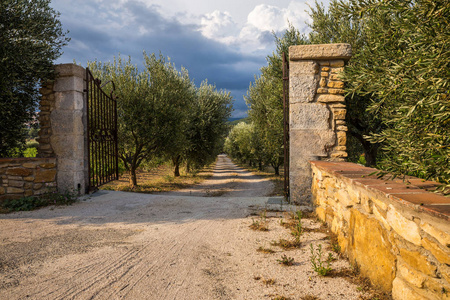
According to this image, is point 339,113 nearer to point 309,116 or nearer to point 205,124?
point 309,116

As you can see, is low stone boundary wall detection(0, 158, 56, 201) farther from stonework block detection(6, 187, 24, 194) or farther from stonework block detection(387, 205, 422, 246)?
stonework block detection(387, 205, 422, 246)

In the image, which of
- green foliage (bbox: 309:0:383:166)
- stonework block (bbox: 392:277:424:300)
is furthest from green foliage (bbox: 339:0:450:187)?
green foliage (bbox: 309:0:383:166)

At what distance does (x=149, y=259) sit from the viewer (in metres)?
2.78

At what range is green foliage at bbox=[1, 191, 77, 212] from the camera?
4.93 m

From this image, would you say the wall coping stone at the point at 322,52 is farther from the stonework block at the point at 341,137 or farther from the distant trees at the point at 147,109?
the distant trees at the point at 147,109

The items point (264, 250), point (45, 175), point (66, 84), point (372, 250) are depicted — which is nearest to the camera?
point (372, 250)

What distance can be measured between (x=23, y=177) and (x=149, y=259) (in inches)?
169

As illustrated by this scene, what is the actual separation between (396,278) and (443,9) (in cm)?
180

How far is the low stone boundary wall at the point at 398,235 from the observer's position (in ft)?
4.75

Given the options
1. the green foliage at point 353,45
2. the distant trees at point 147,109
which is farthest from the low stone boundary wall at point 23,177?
the green foliage at point 353,45

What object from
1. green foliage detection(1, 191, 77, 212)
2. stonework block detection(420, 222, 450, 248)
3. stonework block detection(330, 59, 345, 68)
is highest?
stonework block detection(330, 59, 345, 68)

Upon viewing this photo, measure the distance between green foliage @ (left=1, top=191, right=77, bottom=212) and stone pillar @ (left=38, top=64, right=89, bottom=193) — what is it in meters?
0.23

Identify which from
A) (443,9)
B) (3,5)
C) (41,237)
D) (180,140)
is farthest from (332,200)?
(180,140)

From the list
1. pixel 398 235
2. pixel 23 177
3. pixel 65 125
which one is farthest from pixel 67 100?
pixel 398 235
